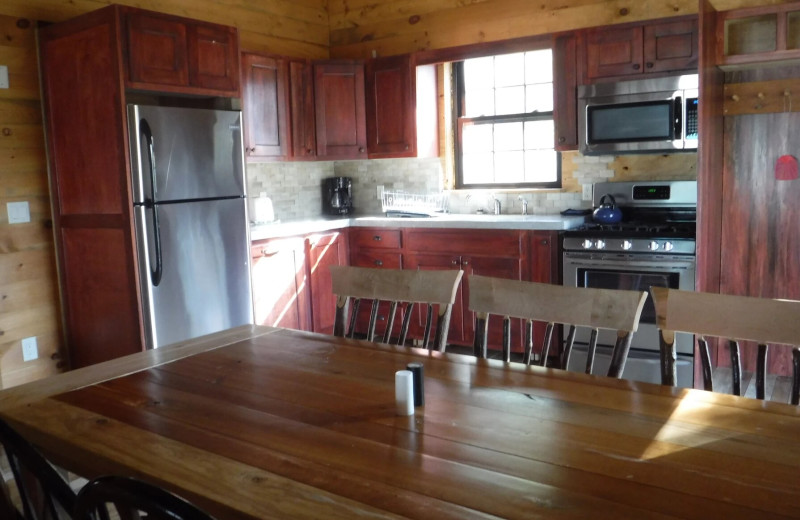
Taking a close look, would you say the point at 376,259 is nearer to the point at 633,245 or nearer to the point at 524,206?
the point at 524,206

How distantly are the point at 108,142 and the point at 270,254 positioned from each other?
1319 millimetres

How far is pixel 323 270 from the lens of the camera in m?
5.00

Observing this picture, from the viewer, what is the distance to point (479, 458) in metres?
1.28

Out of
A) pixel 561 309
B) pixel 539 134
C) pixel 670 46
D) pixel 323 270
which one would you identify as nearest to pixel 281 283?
pixel 323 270

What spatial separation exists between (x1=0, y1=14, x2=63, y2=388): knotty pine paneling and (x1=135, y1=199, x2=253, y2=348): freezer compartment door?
716mm

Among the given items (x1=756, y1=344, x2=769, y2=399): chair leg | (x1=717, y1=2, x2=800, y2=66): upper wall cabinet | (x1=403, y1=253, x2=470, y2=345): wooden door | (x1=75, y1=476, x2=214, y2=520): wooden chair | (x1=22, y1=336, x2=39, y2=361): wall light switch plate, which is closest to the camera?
(x1=75, y1=476, x2=214, y2=520): wooden chair

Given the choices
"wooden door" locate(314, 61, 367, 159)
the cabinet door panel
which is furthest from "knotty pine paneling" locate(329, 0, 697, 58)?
the cabinet door panel

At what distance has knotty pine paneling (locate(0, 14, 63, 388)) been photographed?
3.68 metres

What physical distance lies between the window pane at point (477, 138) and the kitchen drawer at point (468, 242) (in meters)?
0.96

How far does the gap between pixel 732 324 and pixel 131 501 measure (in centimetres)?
149

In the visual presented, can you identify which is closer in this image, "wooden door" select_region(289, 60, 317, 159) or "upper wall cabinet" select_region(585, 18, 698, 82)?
"upper wall cabinet" select_region(585, 18, 698, 82)

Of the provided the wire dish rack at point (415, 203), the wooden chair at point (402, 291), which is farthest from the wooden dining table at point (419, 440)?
the wire dish rack at point (415, 203)

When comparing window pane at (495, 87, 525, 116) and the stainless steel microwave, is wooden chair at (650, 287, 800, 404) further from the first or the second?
window pane at (495, 87, 525, 116)

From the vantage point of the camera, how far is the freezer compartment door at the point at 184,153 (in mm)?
3529
